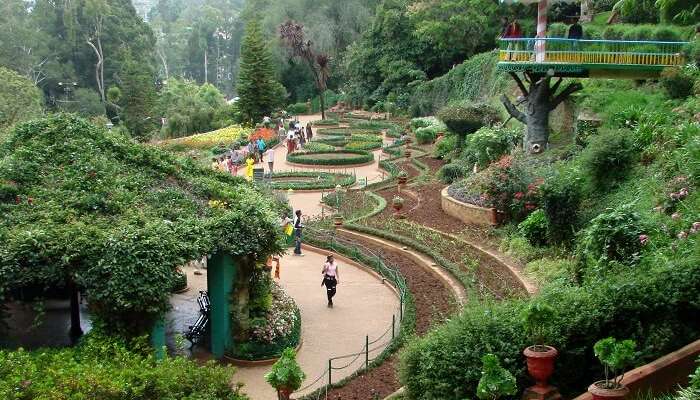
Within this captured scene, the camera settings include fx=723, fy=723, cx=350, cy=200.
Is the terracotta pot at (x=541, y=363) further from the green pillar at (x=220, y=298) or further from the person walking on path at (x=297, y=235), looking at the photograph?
the person walking on path at (x=297, y=235)

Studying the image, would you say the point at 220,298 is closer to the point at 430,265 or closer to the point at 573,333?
the point at 430,265

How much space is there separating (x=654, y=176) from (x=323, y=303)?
7.33 meters

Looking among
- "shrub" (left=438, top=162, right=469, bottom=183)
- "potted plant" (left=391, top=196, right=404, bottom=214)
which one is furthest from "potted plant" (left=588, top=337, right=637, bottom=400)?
"shrub" (left=438, top=162, right=469, bottom=183)

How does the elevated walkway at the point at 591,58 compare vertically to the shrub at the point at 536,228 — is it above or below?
above

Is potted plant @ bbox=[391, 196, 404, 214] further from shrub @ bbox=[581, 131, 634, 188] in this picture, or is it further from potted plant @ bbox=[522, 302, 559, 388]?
potted plant @ bbox=[522, 302, 559, 388]

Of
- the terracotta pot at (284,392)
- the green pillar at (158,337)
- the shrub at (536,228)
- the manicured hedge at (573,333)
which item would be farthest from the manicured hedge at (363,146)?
the manicured hedge at (573,333)

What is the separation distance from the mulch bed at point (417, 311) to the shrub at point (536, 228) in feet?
7.64

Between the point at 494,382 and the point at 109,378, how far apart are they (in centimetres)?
426

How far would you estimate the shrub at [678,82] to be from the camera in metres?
19.0

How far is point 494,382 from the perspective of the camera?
7082mm

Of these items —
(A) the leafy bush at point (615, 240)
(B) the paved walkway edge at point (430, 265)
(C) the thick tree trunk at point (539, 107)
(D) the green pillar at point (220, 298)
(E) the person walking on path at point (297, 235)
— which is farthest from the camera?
(C) the thick tree trunk at point (539, 107)

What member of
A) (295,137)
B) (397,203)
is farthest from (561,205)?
(295,137)

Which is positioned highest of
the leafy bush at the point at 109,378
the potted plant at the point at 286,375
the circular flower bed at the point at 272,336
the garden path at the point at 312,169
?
the leafy bush at the point at 109,378

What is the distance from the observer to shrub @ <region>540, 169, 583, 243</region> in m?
15.0
